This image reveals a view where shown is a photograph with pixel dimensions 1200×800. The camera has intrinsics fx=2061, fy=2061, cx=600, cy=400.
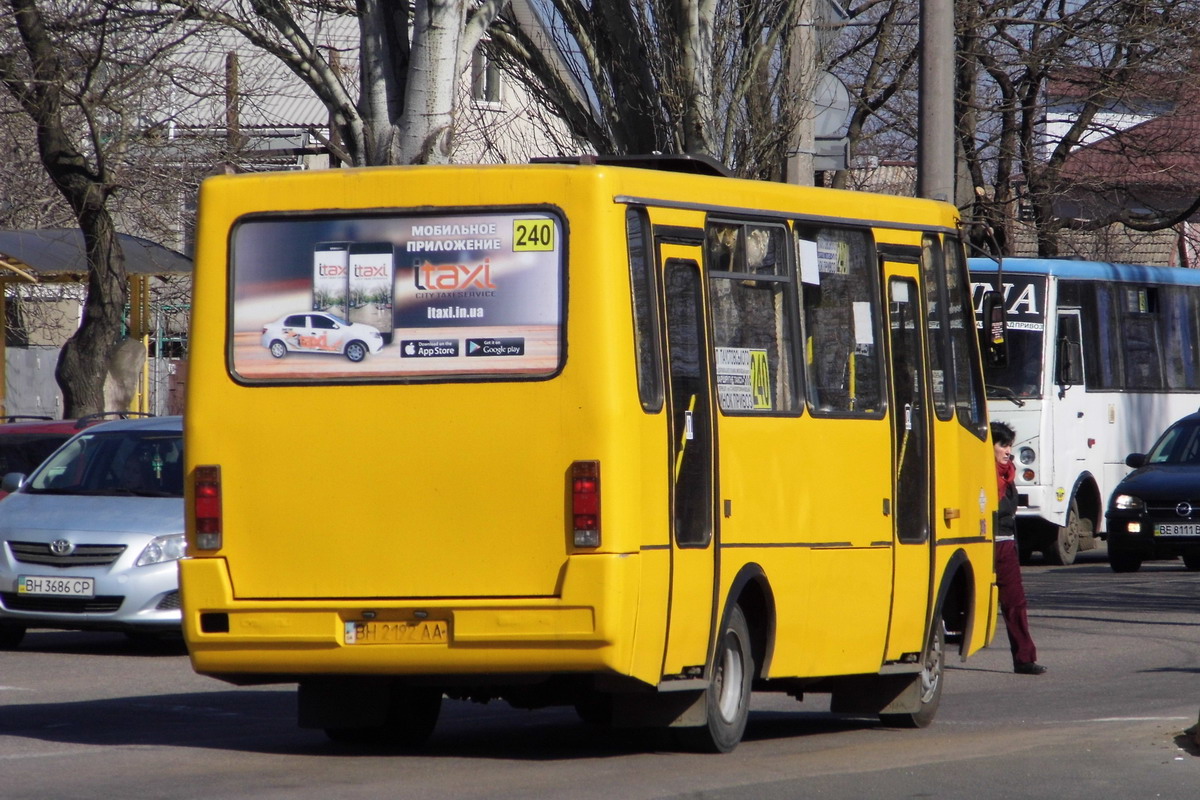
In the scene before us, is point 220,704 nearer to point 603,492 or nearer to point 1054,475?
point 603,492

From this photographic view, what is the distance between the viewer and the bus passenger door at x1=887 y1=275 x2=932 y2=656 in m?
10.6

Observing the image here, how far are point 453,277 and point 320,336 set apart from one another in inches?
26.3

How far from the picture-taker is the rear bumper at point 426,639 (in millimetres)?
8516

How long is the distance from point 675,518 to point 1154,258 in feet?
156

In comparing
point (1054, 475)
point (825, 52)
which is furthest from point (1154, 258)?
point (825, 52)

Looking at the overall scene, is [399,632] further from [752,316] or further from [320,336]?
[752,316]

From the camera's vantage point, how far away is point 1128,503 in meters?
24.1

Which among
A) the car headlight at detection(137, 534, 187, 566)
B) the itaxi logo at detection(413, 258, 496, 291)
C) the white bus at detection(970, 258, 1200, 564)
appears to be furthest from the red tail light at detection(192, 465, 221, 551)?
the white bus at detection(970, 258, 1200, 564)

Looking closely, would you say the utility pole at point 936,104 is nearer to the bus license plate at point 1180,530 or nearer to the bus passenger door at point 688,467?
the bus license plate at point 1180,530

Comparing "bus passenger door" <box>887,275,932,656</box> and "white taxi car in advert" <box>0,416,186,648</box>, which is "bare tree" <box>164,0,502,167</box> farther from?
"bus passenger door" <box>887,275,932,656</box>

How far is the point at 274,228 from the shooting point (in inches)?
360

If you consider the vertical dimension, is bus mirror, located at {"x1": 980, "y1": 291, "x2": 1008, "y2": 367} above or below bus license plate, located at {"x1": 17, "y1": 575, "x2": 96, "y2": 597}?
above

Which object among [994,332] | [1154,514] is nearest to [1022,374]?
[1154,514]

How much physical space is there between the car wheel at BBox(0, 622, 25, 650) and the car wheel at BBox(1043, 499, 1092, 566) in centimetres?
1463
